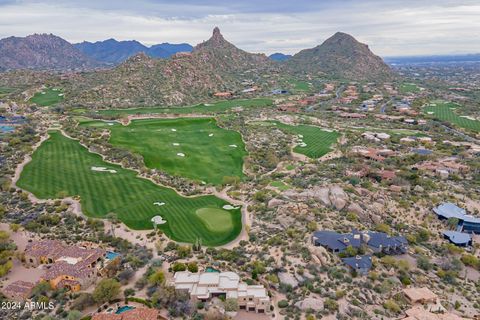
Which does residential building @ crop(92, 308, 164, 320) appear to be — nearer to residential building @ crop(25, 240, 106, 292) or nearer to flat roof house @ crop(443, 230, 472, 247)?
residential building @ crop(25, 240, 106, 292)

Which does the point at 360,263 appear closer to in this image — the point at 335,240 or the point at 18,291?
the point at 335,240

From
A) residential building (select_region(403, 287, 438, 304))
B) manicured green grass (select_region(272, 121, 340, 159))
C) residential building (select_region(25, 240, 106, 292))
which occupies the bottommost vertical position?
residential building (select_region(403, 287, 438, 304))

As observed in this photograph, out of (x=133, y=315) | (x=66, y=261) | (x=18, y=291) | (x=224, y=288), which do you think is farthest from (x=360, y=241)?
(x=18, y=291)

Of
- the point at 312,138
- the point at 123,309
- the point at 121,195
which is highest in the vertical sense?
the point at 312,138

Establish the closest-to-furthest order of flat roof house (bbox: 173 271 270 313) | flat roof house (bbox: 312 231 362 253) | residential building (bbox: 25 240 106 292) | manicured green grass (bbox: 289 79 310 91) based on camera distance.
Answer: flat roof house (bbox: 173 271 270 313) → residential building (bbox: 25 240 106 292) → flat roof house (bbox: 312 231 362 253) → manicured green grass (bbox: 289 79 310 91)

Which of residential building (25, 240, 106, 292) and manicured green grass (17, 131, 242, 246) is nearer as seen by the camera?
residential building (25, 240, 106, 292)

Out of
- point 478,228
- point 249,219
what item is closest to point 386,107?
point 478,228

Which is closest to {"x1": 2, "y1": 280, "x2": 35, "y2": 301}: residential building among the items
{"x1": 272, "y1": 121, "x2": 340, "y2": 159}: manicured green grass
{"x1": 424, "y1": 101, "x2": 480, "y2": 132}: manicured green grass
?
{"x1": 272, "y1": 121, "x2": 340, "y2": 159}: manicured green grass
